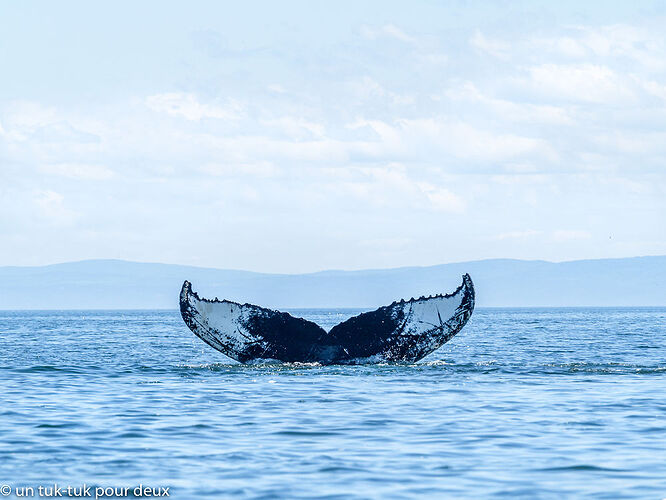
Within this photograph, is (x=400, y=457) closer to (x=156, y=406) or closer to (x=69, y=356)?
(x=156, y=406)

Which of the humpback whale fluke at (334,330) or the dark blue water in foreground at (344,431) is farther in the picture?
the humpback whale fluke at (334,330)

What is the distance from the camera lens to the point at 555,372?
19.8 meters

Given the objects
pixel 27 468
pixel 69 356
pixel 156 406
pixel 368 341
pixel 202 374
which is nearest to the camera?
pixel 27 468

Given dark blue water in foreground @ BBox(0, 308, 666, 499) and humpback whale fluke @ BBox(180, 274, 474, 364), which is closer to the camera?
dark blue water in foreground @ BBox(0, 308, 666, 499)

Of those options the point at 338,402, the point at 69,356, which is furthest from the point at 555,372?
the point at 69,356

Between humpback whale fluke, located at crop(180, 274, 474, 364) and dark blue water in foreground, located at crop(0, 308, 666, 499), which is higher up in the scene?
humpback whale fluke, located at crop(180, 274, 474, 364)

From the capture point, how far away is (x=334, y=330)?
16234 millimetres

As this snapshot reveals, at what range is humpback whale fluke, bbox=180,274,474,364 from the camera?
15.2 meters

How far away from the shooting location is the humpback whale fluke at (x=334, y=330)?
49.9 ft

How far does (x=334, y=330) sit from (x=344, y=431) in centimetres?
386

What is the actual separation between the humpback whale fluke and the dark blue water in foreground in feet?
1.67

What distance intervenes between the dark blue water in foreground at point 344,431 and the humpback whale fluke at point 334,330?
0.51 meters

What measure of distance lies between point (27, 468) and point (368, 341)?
21.8 ft

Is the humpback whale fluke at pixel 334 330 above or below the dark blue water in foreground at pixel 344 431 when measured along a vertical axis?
above
